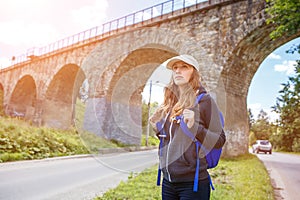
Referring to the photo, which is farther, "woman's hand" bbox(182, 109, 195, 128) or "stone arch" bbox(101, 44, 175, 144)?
"stone arch" bbox(101, 44, 175, 144)

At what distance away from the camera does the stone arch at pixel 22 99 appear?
73.9ft

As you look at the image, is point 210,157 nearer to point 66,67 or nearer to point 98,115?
point 98,115

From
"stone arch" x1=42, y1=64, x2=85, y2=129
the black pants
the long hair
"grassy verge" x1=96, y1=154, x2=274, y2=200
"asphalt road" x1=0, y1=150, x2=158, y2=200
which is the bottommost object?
"asphalt road" x1=0, y1=150, x2=158, y2=200

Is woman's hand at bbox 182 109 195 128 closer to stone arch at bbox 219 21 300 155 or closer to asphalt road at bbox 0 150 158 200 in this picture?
asphalt road at bbox 0 150 158 200

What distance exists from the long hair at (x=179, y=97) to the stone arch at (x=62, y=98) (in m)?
15.2

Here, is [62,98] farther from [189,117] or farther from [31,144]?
[189,117]

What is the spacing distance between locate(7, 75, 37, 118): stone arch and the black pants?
23.0 meters

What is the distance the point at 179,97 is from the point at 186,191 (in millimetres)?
622

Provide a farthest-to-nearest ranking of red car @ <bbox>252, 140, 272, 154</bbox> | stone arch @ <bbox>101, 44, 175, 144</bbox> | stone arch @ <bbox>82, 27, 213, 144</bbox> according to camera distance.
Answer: red car @ <bbox>252, 140, 272, 154</bbox> → stone arch @ <bbox>101, 44, 175, 144</bbox> → stone arch @ <bbox>82, 27, 213, 144</bbox>

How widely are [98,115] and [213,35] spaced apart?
7219 mm

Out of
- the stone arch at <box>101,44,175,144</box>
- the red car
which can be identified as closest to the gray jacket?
the stone arch at <box>101,44,175,144</box>

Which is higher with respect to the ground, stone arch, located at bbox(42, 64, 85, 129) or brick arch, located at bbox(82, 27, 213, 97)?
brick arch, located at bbox(82, 27, 213, 97)

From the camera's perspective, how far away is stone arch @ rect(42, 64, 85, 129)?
17.4 m

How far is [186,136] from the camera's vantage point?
5.03 feet
